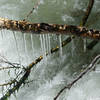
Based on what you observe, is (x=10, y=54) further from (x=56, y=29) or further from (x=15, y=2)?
(x=56, y=29)

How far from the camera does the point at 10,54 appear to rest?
4531 mm

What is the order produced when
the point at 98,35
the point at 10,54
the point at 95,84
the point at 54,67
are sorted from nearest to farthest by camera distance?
the point at 98,35 < the point at 95,84 < the point at 54,67 < the point at 10,54

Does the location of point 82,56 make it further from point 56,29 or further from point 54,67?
point 56,29

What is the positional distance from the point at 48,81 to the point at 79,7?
7.85ft

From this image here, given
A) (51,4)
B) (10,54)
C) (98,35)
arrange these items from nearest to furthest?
(98,35)
(10,54)
(51,4)

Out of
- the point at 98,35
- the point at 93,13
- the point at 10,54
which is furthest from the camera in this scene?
the point at 93,13

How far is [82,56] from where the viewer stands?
423 cm

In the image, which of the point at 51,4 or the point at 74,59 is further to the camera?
the point at 51,4

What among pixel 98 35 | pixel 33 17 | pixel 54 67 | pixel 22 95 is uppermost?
pixel 98 35

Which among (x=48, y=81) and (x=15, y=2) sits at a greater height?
(x=15, y=2)

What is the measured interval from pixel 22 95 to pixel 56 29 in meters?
2.17

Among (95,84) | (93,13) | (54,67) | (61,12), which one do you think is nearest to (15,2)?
(61,12)

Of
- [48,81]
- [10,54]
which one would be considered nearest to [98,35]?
[48,81]

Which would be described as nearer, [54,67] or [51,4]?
[54,67]
